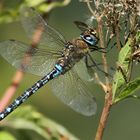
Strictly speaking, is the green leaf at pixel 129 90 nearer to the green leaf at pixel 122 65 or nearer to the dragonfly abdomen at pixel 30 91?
the green leaf at pixel 122 65

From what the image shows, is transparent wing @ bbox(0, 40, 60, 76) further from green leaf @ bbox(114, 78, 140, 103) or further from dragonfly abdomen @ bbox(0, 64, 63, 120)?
green leaf @ bbox(114, 78, 140, 103)

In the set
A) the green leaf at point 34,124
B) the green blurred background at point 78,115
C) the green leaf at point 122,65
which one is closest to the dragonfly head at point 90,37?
the green leaf at point 34,124

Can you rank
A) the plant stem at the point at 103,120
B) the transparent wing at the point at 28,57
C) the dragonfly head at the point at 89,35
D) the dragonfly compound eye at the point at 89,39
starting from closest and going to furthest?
the plant stem at the point at 103,120 → the dragonfly head at the point at 89,35 → the dragonfly compound eye at the point at 89,39 → the transparent wing at the point at 28,57

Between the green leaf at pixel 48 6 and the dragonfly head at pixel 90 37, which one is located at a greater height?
the green leaf at pixel 48 6

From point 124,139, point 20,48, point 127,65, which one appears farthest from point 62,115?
point 127,65

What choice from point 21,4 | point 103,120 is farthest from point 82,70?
point 103,120

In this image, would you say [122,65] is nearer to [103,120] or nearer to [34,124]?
[103,120]

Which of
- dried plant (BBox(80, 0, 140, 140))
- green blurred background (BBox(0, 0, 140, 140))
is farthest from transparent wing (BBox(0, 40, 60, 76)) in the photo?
green blurred background (BBox(0, 0, 140, 140))
